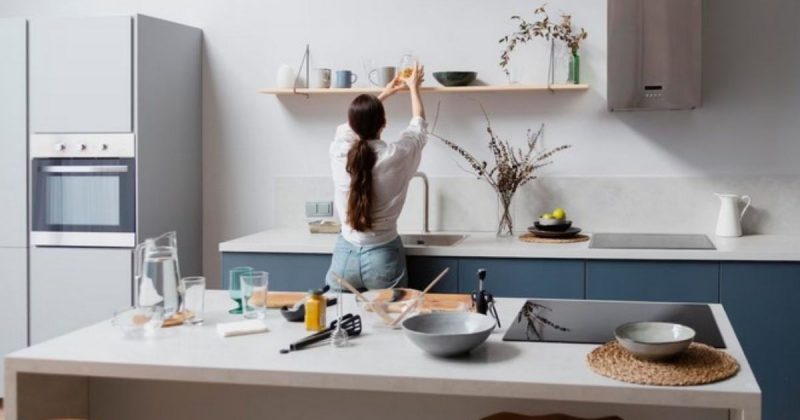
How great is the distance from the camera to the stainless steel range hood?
373 centimetres

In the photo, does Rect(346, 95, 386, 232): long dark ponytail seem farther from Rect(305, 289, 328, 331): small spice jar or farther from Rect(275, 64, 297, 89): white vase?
Rect(305, 289, 328, 331): small spice jar

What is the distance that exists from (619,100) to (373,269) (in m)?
1.38

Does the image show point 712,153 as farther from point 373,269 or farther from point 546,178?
point 373,269

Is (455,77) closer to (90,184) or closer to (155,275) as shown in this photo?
(90,184)

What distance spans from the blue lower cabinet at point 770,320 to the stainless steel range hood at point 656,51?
0.84 metres

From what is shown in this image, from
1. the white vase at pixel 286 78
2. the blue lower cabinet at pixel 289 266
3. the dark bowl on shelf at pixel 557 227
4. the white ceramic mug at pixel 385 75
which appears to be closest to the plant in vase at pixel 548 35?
the white ceramic mug at pixel 385 75

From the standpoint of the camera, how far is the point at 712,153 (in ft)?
13.5

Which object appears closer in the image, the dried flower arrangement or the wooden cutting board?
the wooden cutting board

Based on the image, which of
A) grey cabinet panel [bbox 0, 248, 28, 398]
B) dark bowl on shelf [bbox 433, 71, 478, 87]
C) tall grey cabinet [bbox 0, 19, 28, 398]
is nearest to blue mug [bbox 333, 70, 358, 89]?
dark bowl on shelf [bbox 433, 71, 478, 87]

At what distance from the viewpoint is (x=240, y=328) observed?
2105 millimetres

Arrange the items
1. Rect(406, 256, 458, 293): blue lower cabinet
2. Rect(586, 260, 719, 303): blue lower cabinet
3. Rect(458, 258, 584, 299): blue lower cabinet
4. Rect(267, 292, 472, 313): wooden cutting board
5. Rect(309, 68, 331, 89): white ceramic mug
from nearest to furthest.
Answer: Rect(267, 292, 472, 313): wooden cutting board
Rect(586, 260, 719, 303): blue lower cabinet
Rect(458, 258, 584, 299): blue lower cabinet
Rect(406, 256, 458, 293): blue lower cabinet
Rect(309, 68, 331, 89): white ceramic mug

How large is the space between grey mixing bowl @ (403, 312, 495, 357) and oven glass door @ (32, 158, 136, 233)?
241 cm

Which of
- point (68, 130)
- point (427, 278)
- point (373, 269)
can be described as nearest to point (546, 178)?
point (427, 278)

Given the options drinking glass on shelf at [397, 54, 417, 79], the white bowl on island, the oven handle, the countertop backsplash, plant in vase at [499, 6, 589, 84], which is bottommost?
the white bowl on island
